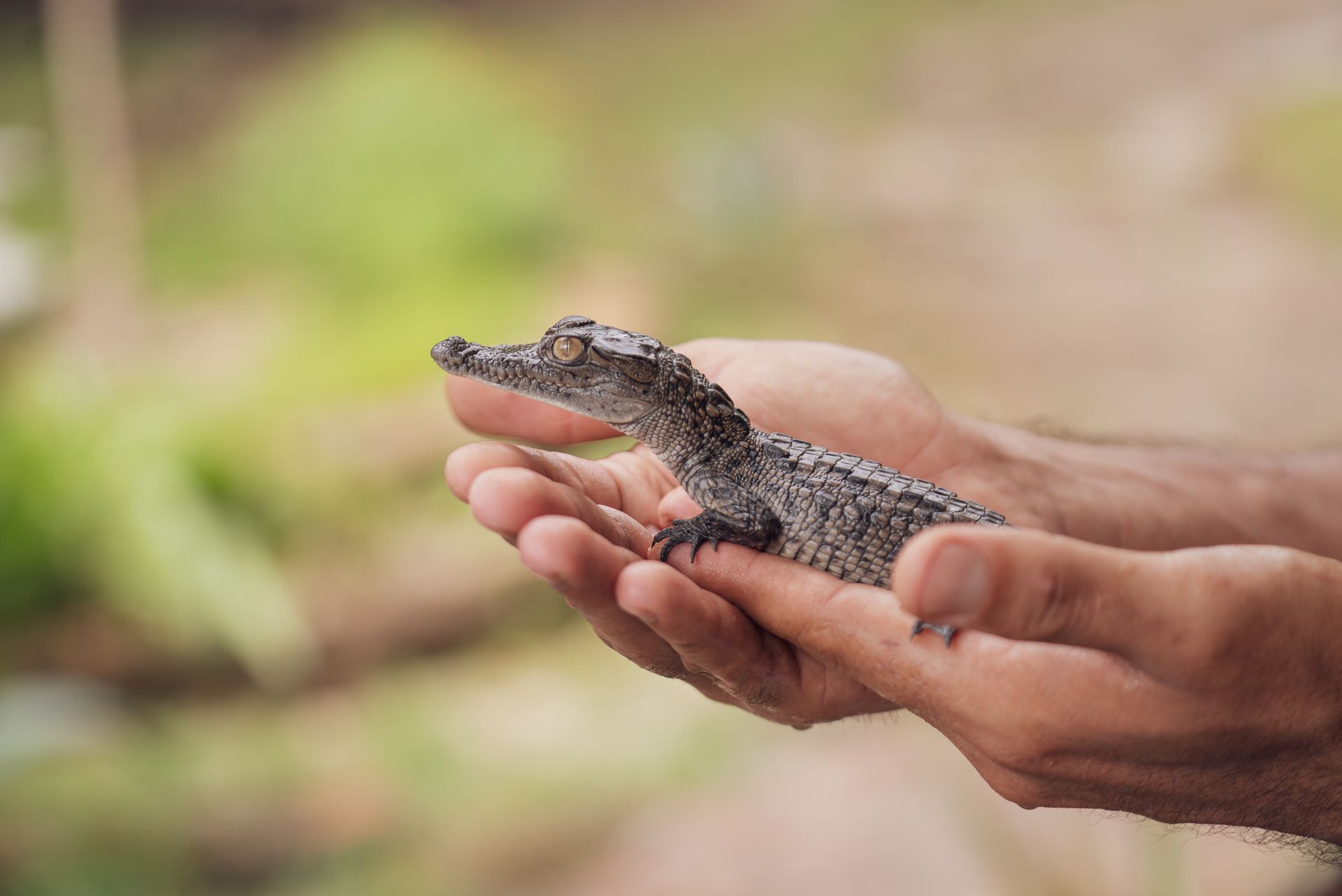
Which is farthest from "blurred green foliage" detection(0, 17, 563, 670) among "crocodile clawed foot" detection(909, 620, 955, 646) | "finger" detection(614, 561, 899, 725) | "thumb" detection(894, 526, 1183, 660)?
"thumb" detection(894, 526, 1183, 660)

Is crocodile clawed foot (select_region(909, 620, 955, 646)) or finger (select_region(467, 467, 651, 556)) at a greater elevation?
finger (select_region(467, 467, 651, 556))

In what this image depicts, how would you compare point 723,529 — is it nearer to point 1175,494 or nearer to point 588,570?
point 588,570

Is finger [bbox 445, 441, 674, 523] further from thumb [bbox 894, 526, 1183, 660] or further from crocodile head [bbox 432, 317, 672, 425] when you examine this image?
thumb [bbox 894, 526, 1183, 660]

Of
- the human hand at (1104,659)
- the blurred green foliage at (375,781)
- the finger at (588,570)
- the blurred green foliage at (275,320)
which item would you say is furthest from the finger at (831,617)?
the blurred green foliage at (275,320)

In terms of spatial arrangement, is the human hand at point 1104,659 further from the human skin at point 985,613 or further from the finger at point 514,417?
the finger at point 514,417

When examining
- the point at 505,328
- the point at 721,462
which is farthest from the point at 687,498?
the point at 505,328

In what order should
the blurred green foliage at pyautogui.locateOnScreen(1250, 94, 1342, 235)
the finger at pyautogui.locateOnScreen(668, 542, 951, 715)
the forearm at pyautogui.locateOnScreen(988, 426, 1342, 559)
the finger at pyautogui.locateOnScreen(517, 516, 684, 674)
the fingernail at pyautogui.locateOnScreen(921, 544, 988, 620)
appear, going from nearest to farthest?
the fingernail at pyautogui.locateOnScreen(921, 544, 988, 620) < the finger at pyautogui.locateOnScreen(517, 516, 684, 674) < the finger at pyautogui.locateOnScreen(668, 542, 951, 715) < the forearm at pyautogui.locateOnScreen(988, 426, 1342, 559) < the blurred green foliage at pyautogui.locateOnScreen(1250, 94, 1342, 235)

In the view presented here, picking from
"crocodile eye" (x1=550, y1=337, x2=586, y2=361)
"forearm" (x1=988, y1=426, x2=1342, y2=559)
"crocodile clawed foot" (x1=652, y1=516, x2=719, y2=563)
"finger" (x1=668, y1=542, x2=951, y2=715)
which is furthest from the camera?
"forearm" (x1=988, y1=426, x2=1342, y2=559)
